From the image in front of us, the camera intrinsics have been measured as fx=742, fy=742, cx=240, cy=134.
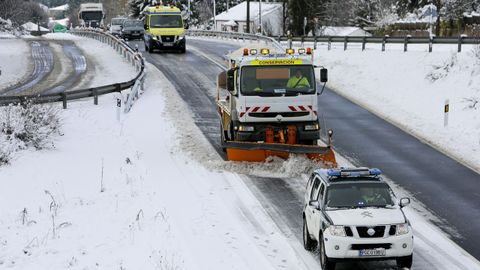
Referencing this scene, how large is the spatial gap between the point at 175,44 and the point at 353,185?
124ft

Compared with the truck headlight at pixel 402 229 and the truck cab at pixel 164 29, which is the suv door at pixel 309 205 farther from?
the truck cab at pixel 164 29

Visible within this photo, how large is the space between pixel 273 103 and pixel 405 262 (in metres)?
8.41

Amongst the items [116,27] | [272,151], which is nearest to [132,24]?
[116,27]

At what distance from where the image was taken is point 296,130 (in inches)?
791

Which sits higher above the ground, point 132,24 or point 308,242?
point 132,24

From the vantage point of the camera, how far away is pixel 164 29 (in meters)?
48.5

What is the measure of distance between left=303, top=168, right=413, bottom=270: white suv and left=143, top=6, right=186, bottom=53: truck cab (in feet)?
120

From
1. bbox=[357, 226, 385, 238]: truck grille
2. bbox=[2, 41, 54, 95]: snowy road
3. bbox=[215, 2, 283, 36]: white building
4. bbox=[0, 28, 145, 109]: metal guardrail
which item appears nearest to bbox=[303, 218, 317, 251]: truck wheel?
bbox=[357, 226, 385, 238]: truck grille

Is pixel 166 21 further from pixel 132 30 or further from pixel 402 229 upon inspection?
pixel 402 229

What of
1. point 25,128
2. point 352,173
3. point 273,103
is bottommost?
point 25,128

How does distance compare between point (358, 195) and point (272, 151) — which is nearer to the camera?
point (358, 195)

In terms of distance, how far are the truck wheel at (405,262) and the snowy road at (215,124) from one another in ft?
1.09

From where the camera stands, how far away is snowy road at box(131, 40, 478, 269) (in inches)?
536

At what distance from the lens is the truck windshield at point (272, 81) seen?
1978 centimetres
